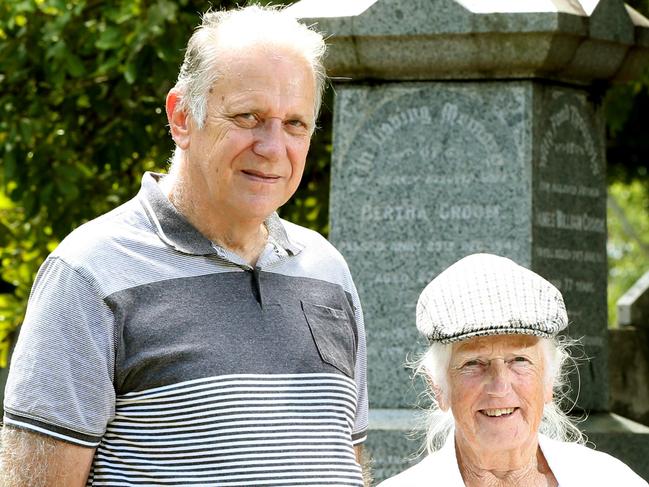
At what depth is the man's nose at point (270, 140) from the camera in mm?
3285

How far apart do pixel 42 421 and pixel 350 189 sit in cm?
354

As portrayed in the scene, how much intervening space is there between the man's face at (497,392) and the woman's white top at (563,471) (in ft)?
0.25

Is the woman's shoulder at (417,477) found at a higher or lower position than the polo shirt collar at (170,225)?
lower

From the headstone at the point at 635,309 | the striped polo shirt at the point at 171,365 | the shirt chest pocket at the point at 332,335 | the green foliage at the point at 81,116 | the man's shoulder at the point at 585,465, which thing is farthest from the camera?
the headstone at the point at 635,309

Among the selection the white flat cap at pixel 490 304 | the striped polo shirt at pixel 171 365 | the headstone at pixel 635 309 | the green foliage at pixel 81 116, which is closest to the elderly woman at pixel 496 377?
the white flat cap at pixel 490 304

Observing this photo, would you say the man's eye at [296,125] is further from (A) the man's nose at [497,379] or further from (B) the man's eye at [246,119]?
(A) the man's nose at [497,379]

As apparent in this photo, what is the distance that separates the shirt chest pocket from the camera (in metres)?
3.35

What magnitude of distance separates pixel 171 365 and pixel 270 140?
1.79 ft

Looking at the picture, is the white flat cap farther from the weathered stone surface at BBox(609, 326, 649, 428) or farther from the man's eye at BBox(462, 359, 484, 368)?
the weathered stone surface at BBox(609, 326, 649, 428)

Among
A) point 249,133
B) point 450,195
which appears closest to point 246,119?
point 249,133

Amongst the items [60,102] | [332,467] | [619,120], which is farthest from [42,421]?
[619,120]

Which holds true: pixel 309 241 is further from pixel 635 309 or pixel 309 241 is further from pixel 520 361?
pixel 635 309

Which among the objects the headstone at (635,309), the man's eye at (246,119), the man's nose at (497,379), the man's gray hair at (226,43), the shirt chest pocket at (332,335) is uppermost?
the man's gray hair at (226,43)

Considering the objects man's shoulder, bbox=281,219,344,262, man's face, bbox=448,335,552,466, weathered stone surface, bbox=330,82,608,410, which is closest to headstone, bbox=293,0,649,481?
weathered stone surface, bbox=330,82,608,410
